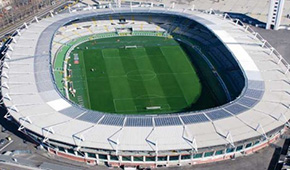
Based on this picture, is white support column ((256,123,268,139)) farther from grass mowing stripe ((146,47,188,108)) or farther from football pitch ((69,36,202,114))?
grass mowing stripe ((146,47,188,108))

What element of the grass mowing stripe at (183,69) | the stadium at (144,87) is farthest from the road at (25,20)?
the grass mowing stripe at (183,69)

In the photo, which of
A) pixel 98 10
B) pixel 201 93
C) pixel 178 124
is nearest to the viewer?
pixel 178 124

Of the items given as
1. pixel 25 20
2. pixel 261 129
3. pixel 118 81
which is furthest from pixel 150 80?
pixel 25 20

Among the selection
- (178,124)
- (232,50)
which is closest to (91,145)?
(178,124)

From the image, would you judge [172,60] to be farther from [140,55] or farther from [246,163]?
[246,163]

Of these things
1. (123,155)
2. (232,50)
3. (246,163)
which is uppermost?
(232,50)

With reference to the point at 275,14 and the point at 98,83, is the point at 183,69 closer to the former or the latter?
the point at 98,83

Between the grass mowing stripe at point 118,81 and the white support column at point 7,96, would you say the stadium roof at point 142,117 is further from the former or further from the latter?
the grass mowing stripe at point 118,81
